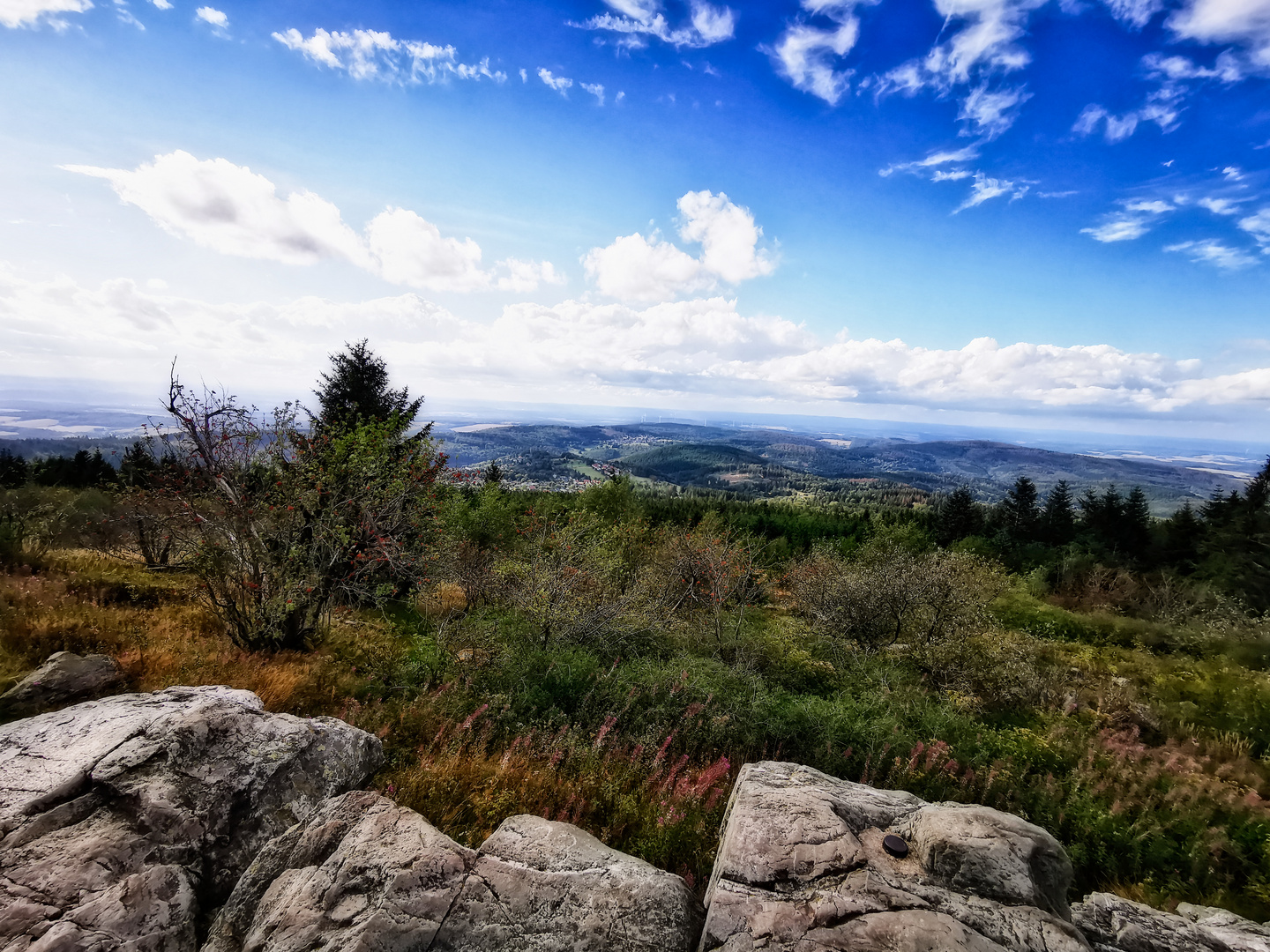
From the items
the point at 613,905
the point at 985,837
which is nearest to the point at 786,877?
the point at 613,905

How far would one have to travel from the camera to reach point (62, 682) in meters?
6.08

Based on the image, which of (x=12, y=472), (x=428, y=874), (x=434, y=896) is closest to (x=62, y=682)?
(x=428, y=874)

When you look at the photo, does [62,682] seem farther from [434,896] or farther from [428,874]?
[434,896]

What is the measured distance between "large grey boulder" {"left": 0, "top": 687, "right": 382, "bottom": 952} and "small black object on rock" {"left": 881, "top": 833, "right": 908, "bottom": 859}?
548cm

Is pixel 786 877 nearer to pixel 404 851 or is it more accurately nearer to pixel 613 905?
pixel 613 905

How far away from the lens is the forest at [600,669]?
6074 mm

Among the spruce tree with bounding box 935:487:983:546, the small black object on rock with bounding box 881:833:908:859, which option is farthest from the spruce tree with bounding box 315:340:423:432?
the spruce tree with bounding box 935:487:983:546

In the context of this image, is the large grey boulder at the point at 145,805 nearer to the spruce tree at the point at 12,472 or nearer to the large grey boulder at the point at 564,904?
the large grey boulder at the point at 564,904

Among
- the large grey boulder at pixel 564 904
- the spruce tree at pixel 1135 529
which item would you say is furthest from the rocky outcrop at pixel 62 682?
the spruce tree at pixel 1135 529

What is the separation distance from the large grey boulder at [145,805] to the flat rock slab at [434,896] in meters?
0.59

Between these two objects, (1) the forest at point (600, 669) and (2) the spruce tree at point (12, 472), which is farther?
(2) the spruce tree at point (12, 472)

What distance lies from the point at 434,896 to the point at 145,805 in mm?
2924

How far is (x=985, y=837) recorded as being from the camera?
405cm

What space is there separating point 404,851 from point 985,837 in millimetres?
4989
